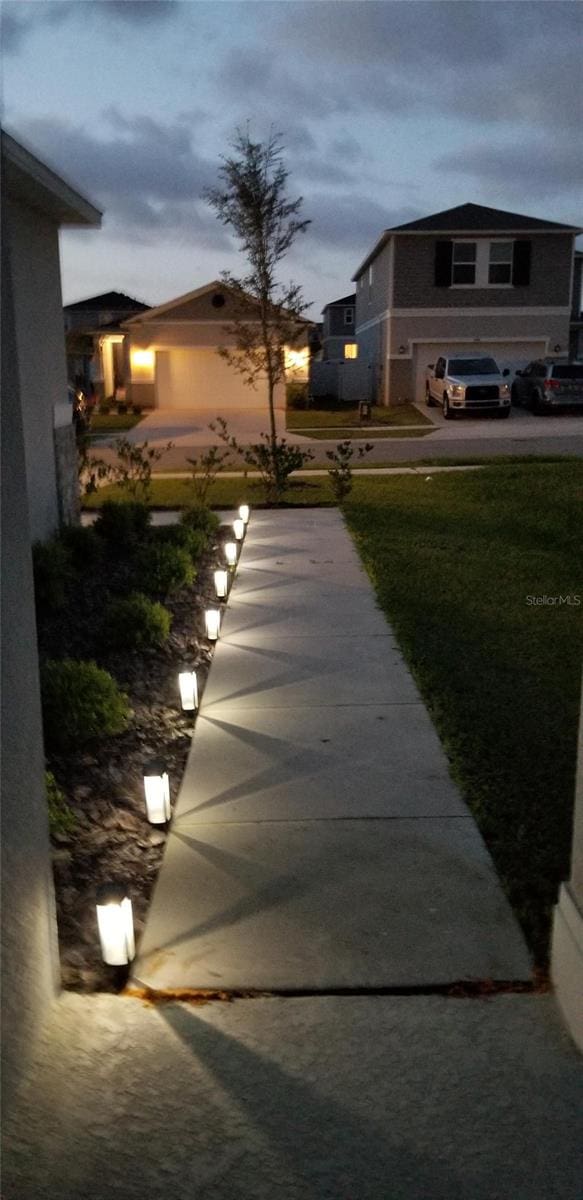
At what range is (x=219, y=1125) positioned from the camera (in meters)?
2.62

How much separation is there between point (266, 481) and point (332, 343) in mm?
41621

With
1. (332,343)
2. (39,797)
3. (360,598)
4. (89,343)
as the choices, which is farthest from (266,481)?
(332,343)

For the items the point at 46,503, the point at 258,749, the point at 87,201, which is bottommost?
the point at 258,749

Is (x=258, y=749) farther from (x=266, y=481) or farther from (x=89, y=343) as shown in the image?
(x=89, y=343)

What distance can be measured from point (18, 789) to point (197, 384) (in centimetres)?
3334

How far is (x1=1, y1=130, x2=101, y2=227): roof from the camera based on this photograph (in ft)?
24.9

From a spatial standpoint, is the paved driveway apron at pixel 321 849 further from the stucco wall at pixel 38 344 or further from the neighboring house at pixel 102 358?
the neighboring house at pixel 102 358

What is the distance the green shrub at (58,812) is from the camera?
168 inches

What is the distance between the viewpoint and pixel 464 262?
104 feet

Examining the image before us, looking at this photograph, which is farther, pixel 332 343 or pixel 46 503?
pixel 332 343

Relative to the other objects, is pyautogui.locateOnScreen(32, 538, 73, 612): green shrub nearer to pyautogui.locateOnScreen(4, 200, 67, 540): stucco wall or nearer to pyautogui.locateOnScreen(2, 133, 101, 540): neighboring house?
pyautogui.locateOnScreen(2, 133, 101, 540): neighboring house

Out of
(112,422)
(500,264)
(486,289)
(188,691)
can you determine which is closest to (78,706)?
(188,691)

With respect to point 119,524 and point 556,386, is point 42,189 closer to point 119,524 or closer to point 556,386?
point 119,524

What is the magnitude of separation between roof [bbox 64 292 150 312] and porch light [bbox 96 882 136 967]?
5524 centimetres
